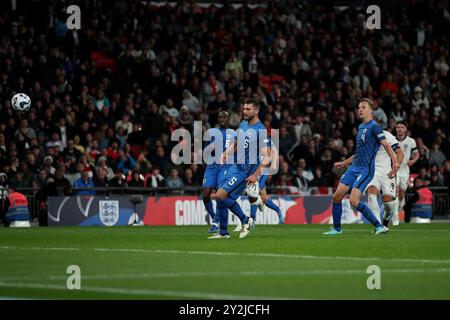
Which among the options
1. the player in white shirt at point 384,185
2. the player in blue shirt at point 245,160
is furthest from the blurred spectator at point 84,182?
the player in blue shirt at point 245,160

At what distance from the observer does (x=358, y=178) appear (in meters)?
20.1

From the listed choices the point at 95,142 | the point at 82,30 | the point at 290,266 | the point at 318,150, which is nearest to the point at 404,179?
the point at 318,150

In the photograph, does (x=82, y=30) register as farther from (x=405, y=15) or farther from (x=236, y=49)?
(x=405, y=15)

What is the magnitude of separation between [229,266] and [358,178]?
740 centimetres

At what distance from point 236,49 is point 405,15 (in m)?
7.91

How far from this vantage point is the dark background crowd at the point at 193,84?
29.7 metres

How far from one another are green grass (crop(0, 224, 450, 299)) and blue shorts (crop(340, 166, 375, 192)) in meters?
0.92

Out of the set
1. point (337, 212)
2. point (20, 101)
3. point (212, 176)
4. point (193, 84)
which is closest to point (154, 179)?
point (193, 84)

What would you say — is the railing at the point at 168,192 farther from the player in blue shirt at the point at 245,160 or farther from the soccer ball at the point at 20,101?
the player in blue shirt at the point at 245,160

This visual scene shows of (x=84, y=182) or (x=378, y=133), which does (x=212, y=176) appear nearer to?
(x=378, y=133)

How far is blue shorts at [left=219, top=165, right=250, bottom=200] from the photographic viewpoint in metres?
18.7

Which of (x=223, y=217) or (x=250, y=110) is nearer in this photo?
(x=250, y=110)

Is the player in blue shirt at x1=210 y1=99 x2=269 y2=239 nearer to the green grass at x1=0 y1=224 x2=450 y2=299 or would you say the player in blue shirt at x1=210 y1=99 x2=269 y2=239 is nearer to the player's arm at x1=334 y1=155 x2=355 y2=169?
the green grass at x1=0 y1=224 x2=450 y2=299

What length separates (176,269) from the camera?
12.8 meters
